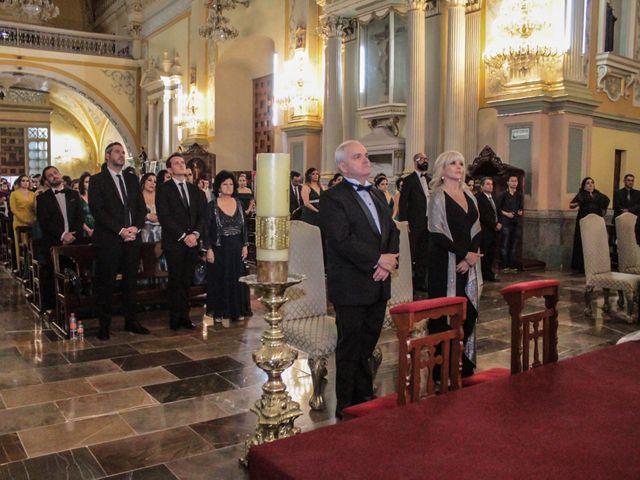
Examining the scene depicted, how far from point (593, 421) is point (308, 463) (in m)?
0.76

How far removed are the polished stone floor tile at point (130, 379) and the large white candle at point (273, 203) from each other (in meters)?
2.25

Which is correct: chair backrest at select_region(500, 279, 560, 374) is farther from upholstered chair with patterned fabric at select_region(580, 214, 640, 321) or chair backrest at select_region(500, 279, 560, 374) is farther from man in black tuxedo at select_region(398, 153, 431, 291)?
man in black tuxedo at select_region(398, 153, 431, 291)

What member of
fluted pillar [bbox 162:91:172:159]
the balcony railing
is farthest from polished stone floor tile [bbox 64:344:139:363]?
the balcony railing

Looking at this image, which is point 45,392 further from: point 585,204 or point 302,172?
point 302,172

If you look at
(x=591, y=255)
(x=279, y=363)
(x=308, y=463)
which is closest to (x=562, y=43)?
(x=591, y=255)

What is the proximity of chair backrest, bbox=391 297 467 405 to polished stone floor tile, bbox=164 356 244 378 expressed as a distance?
231 cm

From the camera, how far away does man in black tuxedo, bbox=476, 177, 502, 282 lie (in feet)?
25.1

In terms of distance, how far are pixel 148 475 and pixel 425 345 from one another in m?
1.38

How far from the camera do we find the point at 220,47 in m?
14.8

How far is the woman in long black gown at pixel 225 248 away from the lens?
5488 millimetres

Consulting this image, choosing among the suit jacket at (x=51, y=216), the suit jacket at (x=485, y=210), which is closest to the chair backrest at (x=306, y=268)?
the suit jacket at (x=51, y=216)

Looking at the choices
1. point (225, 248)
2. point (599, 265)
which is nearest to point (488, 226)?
point (599, 265)

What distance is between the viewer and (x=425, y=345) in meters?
2.05

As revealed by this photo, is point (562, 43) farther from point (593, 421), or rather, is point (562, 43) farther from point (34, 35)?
point (34, 35)
